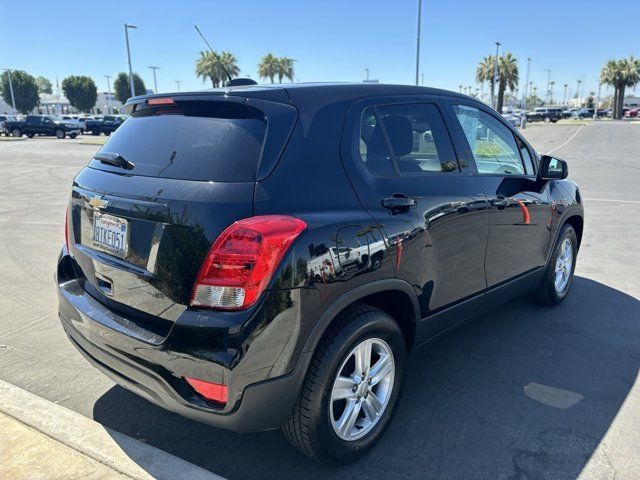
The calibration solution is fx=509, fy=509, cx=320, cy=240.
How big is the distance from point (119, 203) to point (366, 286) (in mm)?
1208

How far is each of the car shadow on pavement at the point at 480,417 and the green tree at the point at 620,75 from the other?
9277cm

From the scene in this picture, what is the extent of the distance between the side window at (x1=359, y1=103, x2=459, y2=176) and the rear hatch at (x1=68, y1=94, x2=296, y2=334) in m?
0.51

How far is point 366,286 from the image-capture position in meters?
2.38

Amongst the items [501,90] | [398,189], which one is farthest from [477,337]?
[501,90]

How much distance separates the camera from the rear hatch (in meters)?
2.11

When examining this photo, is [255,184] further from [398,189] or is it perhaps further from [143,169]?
[398,189]

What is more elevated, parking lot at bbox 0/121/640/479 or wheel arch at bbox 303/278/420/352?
wheel arch at bbox 303/278/420/352

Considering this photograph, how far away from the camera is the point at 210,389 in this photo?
2.09 m

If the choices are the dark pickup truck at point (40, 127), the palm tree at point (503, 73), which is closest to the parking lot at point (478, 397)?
the dark pickup truck at point (40, 127)

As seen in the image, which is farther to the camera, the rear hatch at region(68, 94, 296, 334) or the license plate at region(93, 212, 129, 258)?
the license plate at region(93, 212, 129, 258)

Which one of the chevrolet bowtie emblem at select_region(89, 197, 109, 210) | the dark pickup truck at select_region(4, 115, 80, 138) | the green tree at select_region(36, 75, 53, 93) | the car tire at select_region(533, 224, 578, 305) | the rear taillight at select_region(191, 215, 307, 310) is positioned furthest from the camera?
the green tree at select_region(36, 75, 53, 93)

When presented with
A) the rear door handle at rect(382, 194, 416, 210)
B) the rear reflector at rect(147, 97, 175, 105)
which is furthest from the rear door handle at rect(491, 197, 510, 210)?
the rear reflector at rect(147, 97, 175, 105)

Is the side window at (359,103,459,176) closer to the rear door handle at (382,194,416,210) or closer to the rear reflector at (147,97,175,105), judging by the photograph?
the rear door handle at (382,194,416,210)

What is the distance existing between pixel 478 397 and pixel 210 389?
5.99ft
